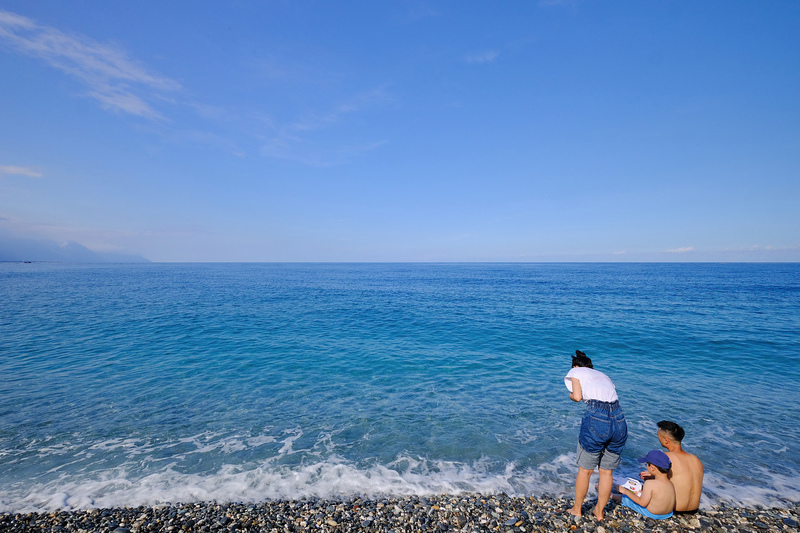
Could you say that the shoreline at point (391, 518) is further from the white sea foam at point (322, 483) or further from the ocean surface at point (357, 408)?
the ocean surface at point (357, 408)

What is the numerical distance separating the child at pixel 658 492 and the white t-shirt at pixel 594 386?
5.52ft

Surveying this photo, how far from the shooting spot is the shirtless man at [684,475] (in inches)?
242

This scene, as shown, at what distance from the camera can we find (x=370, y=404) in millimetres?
12812

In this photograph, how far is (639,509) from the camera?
258 inches

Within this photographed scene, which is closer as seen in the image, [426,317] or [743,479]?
[743,479]

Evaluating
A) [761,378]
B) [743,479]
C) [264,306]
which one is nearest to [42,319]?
[264,306]

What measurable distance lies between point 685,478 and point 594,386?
2851 millimetres

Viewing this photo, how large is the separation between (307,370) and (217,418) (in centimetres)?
542

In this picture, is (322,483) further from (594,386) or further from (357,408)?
(594,386)

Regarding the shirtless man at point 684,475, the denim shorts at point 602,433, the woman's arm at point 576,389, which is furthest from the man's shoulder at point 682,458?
the woman's arm at point 576,389

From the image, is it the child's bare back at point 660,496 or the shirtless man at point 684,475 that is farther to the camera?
the child's bare back at point 660,496

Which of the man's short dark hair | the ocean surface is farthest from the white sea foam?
the man's short dark hair

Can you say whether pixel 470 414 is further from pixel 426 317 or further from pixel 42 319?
pixel 42 319

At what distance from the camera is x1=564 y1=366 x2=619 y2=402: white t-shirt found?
19.1ft
